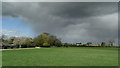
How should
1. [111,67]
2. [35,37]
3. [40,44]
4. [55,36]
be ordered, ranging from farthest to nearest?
[55,36] → [35,37] → [40,44] → [111,67]

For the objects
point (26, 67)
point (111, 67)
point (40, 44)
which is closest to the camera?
point (26, 67)

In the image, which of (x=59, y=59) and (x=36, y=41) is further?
(x=36, y=41)

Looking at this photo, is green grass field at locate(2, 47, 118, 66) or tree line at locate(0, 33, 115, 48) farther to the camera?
tree line at locate(0, 33, 115, 48)

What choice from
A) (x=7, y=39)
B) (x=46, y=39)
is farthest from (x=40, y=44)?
(x=7, y=39)

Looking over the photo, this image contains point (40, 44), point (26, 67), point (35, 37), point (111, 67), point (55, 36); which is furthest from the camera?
point (55, 36)

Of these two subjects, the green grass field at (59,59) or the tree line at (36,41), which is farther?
the tree line at (36,41)

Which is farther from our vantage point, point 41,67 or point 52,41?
point 52,41

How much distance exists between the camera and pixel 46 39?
91.5m

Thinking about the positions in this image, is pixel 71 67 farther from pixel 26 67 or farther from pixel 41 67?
pixel 26 67

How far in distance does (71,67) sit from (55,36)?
313 ft

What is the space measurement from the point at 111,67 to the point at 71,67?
8.05ft

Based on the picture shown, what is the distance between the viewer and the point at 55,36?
105 m

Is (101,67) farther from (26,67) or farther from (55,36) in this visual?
(55,36)

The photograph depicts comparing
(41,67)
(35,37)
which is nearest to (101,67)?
(41,67)
